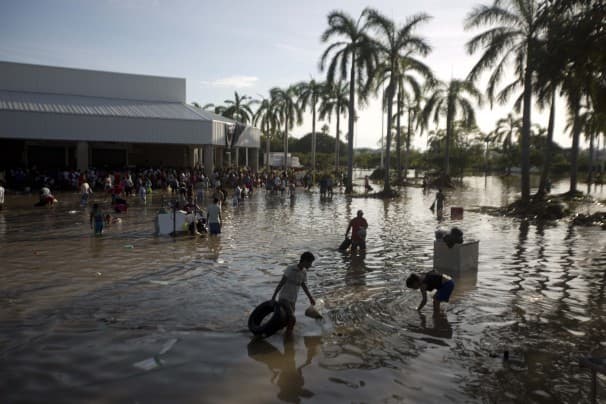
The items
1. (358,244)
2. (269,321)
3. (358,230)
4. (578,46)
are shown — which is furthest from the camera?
(578,46)

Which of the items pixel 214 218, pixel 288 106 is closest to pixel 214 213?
pixel 214 218

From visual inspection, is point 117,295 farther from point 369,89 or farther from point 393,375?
point 369,89

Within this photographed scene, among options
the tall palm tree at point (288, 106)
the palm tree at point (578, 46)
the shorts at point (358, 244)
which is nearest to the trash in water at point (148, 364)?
the shorts at point (358, 244)

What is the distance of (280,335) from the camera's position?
24.8ft

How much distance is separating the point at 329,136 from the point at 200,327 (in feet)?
358

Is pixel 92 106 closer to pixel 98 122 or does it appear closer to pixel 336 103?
pixel 98 122

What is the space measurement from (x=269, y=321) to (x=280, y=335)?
1.23 feet

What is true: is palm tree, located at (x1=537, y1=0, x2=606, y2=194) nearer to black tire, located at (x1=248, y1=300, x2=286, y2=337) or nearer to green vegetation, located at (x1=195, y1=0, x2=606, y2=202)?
green vegetation, located at (x1=195, y1=0, x2=606, y2=202)

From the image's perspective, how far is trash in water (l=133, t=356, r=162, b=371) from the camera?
6.30m

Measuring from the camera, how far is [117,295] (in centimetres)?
945

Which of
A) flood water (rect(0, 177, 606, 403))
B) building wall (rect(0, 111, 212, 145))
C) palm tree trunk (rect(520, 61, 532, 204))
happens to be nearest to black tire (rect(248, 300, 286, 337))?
flood water (rect(0, 177, 606, 403))

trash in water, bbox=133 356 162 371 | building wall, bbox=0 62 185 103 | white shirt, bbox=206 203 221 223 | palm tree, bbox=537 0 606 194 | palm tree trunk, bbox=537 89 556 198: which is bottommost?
trash in water, bbox=133 356 162 371

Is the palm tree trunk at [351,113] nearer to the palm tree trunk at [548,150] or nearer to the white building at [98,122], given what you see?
the white building at [98,122]

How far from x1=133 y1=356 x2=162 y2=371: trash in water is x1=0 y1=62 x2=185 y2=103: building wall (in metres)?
42.5
